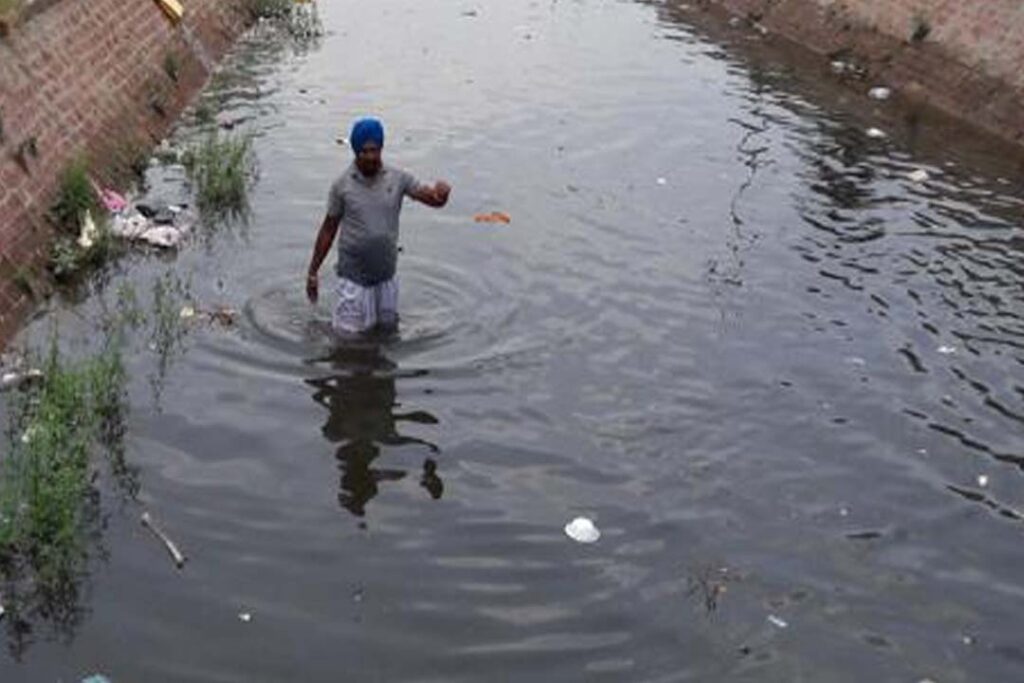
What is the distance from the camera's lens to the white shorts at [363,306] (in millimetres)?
9883

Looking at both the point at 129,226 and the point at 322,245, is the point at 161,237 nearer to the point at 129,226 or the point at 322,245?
the point at 129,226

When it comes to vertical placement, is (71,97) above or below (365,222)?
below

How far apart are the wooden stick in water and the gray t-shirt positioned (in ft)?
8.74

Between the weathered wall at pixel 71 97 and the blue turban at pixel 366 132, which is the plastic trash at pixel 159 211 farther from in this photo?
the blue turban at pixel 366 132

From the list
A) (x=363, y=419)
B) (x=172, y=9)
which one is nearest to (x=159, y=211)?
(x=363, y=419)

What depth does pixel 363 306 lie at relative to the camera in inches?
391

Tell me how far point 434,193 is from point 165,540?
10.1 feet

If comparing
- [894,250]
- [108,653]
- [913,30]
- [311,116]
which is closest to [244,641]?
[108,653]

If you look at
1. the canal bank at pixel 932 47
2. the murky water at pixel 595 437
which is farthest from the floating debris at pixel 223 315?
the canal bank at pixel 932 47

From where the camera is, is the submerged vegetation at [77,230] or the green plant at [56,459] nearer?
the green plant at [56,459]

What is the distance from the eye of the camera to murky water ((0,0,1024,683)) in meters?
6.89

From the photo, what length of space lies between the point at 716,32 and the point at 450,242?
12790 mm

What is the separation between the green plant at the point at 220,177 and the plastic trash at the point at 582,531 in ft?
20.7

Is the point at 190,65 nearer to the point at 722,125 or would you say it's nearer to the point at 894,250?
the point at 722,125
